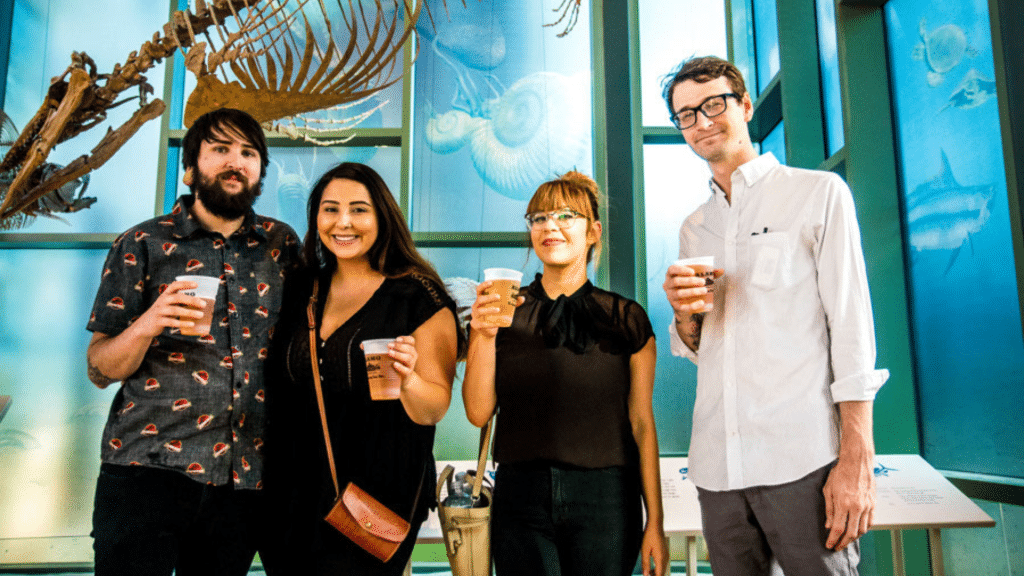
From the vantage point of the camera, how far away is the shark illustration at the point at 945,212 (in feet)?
7.93

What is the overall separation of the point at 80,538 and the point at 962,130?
4.94 metres

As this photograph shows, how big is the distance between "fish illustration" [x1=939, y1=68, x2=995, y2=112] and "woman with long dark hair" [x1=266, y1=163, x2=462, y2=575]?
219 cm

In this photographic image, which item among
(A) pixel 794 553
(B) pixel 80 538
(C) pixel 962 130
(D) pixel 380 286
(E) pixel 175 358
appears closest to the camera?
(A) pixel 794 553

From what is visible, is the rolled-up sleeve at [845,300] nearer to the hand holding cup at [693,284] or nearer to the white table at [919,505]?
the hand holding cup at [693,284]

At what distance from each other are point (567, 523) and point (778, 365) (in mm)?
646

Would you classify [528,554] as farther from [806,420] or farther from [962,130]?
[962,130]

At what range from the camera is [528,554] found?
157cm

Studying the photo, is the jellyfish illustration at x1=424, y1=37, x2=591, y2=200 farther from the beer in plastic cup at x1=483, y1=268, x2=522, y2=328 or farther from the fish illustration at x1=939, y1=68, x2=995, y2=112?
the beer in plastic cup at x1=483, y1=268, x2=522, y2=328

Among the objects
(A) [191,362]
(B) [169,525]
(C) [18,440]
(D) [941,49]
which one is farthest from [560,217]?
(C) [18,440]

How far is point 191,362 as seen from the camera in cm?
154

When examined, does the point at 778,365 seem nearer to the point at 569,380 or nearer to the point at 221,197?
the point at 569,380

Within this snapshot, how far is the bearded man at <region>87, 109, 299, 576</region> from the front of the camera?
1.42 meters

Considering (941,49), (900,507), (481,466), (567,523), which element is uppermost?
(941,49)

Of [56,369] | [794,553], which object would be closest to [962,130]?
[794,553]
